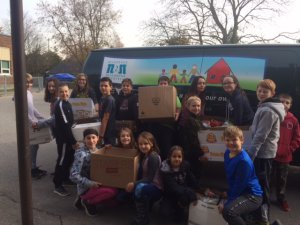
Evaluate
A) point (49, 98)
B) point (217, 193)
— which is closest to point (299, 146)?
point (217, 193)

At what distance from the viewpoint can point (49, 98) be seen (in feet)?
18.5

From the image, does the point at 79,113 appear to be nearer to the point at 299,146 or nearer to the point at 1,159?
the point at 1,159

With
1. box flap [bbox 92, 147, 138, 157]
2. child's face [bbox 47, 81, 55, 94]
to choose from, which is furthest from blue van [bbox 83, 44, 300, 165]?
box flap [bbox 92, 147, 138, 157]

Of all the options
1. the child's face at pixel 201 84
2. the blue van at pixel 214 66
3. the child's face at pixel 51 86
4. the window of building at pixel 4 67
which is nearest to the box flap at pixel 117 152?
the child's face at pixel 201 84

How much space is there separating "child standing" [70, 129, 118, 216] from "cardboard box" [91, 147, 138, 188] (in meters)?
0.09

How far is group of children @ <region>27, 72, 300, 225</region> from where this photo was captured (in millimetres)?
3246

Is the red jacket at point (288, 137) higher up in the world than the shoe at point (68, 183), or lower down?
higher up

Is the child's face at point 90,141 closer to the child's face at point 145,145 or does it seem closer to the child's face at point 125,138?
the child's face at point 125,138

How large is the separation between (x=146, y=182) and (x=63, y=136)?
64.2 inches

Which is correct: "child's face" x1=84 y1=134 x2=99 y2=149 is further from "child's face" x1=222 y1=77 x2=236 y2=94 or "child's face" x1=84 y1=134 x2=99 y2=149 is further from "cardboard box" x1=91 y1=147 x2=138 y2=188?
"child's face" x1=222 y1=77 x2=236 y2=94

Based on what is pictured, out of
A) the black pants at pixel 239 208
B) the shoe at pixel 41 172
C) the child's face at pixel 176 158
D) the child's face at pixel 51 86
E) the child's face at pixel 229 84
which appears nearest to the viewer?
the black pants at pixel 239 208

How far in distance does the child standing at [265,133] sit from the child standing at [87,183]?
166 cm

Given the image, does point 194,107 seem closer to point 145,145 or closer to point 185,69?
point 145,145

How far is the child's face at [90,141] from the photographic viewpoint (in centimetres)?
438
